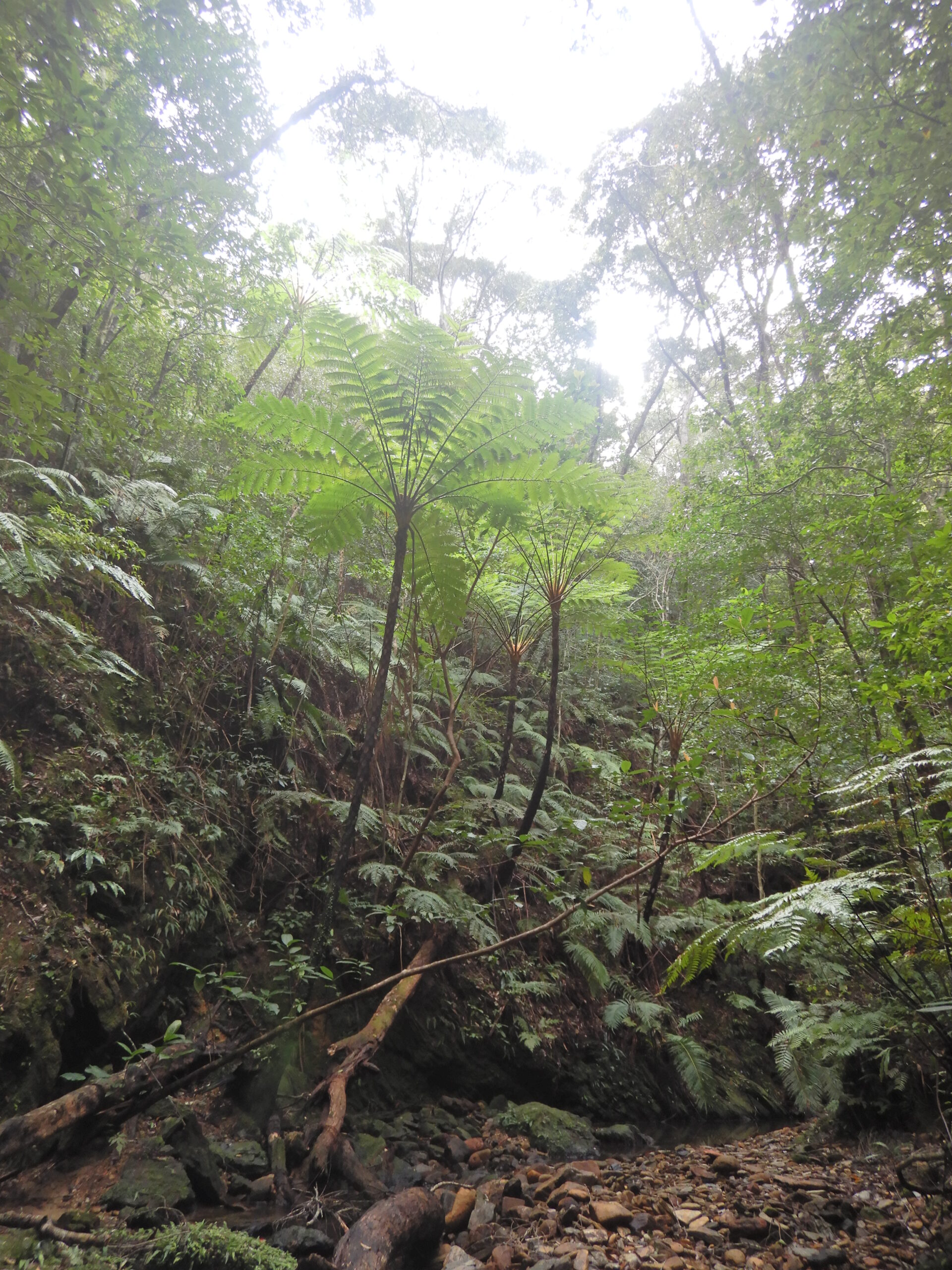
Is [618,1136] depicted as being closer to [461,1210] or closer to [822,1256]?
[461,1210]

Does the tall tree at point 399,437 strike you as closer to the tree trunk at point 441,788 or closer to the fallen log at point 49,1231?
the tree trunk at point 441,788

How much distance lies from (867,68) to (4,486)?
547cm

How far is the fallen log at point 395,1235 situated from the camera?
6.29 ft

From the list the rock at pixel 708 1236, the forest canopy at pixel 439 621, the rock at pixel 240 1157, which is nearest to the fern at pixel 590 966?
the forest canopy at pixel 439 621

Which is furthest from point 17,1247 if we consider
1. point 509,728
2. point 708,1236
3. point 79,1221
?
point 509,728

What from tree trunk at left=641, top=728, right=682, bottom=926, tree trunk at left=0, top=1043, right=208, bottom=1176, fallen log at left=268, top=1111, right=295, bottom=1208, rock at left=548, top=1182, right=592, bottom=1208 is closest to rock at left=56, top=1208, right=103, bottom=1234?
tree trunk at left=0, top=1043, right=208, bottom=1176

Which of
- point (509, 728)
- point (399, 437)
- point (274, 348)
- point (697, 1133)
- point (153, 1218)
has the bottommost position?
point (697, 1133)

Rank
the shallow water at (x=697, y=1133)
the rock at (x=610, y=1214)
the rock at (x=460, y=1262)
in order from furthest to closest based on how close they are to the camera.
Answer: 1. the shallow water at (x=697, y=1133)
2. the rock at (x=610, y=1214)
3. the rock at (x=460, y=1262)

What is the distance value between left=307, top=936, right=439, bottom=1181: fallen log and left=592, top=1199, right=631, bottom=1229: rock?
1.08 metres

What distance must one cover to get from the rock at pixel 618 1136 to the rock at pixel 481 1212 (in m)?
1.22

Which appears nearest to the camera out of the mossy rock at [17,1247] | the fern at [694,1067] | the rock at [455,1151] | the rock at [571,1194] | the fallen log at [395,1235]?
the mossy rock at [17,1247]

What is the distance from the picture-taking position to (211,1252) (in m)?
1.73

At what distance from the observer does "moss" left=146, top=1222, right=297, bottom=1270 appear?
1700 millimetres

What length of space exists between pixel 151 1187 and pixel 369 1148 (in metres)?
0.99
